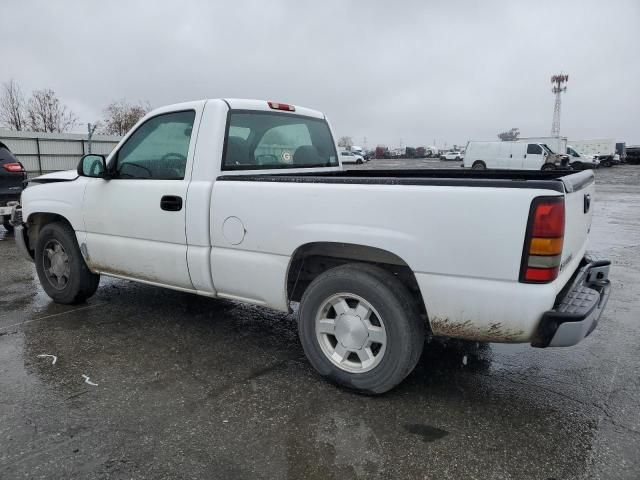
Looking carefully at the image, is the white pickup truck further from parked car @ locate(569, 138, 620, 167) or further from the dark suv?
parked car @ locate(569, 138, 620, 167)

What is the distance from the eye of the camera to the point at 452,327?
281 cm

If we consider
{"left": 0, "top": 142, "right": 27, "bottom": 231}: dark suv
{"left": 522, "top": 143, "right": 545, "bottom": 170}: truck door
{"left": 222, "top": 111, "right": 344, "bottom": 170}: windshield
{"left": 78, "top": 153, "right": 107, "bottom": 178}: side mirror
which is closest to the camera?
{"left": 222, "top": 111, "right": 344, "bottom": 170}: windshield

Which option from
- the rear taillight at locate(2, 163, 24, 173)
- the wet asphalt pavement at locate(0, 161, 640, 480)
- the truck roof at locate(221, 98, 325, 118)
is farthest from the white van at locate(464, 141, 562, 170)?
the wet asphalt pavement at locate(0, 161, 640, 480)

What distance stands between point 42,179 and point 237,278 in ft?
9.22

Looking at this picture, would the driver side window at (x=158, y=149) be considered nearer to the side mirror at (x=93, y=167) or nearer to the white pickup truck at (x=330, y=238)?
the white pickup truck at (x=330, y=238)

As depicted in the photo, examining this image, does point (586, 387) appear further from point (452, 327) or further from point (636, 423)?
point (452, 327)

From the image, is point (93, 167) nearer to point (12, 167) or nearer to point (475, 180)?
point (475, 180)

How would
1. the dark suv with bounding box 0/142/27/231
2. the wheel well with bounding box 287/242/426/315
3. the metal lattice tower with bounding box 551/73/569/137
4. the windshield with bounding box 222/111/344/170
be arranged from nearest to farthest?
the wheel well with bounding box 287/242/426/315 → the windshield with bounding box 222/111/344/170 → the dark suv with bounding box 0/142/27/231 → the metal lattice tower with bounding box 551/73/569/137

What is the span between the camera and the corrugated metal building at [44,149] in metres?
22.3

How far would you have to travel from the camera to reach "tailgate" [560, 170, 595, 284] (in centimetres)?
271

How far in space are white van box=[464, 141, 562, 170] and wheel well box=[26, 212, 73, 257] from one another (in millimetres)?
26883

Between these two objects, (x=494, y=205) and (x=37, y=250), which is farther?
(x=37, y=250)

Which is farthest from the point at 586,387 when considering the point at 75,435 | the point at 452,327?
the point at 75,435

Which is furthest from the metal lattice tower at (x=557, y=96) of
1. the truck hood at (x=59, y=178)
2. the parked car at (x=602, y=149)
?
the truck hood at (x=59, y=178)
